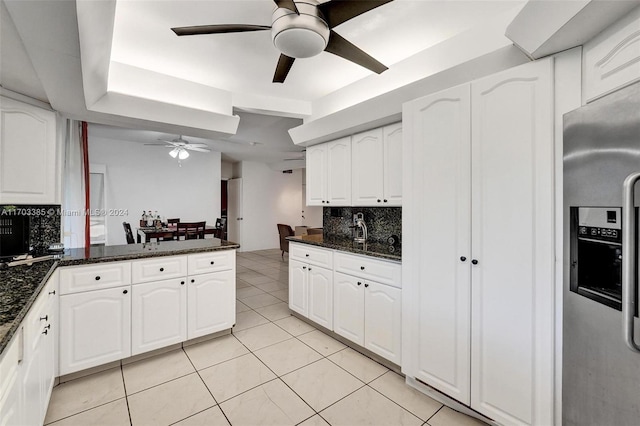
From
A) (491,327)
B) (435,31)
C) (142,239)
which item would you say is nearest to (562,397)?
(491,327)

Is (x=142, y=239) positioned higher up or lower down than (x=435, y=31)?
lower down

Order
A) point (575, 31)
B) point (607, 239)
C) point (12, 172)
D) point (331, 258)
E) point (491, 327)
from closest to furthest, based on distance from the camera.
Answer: point (607, 239) → point (575, 31) → point (491, 327) → point (12, 172) → point (331, 258)

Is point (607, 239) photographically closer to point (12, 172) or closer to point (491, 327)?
point (491, 327)

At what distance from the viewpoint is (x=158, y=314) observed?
2381 mm

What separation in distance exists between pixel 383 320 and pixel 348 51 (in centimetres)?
197

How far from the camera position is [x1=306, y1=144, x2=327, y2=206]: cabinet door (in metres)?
3.30

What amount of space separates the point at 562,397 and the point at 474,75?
74.0 inches

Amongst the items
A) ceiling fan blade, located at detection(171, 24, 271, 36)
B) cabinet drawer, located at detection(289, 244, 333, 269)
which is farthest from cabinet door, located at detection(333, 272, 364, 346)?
ceiling fan blade, located at detection(171, 24, 271, 36)

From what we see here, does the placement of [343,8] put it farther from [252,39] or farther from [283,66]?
[252,39]

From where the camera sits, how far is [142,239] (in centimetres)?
579

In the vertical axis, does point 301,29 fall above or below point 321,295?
above

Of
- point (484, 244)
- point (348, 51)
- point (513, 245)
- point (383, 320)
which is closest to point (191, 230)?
point (383, 320)

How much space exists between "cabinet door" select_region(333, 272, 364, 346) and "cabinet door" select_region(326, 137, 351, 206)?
2.80 feet

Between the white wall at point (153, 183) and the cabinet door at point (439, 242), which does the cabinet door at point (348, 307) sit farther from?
the white wall at point (153, 183)
